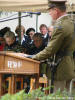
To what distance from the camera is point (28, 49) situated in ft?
33.1

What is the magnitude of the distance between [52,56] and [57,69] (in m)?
0.21

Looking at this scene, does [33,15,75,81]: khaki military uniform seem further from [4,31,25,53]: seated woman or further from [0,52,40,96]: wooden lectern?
[4,31,25,53]: seated woman

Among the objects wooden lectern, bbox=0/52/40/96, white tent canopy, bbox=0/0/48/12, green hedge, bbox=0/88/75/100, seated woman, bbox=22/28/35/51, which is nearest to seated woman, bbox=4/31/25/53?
seated woman, bbox=22/28/35/51

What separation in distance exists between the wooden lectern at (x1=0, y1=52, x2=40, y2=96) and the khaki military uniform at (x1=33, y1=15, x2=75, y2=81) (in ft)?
0.56

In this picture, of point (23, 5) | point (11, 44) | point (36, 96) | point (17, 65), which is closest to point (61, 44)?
point (17, 65)

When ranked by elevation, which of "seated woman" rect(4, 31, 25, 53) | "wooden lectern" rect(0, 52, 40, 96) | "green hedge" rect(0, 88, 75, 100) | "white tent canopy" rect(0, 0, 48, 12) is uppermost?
"white tent canopy" rect(0, 0, 48, 12)

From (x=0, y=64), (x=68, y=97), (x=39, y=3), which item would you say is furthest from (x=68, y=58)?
(x=39, y=3)

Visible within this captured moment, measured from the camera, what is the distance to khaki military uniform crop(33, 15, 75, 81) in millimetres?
5617

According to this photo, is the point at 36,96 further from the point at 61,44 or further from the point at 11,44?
the point at 11,44

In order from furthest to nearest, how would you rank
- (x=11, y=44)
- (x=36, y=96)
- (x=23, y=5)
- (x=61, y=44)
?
1. (x=11, y=44)
2. (x=23, y=5)
3. (x=61, y=44)
4. (x=36, y=96)

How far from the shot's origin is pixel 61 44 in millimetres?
5676

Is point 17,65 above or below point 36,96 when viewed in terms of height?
above

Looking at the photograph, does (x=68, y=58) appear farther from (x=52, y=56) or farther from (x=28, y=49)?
(x=28, y=49)

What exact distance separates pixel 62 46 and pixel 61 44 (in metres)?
0.05
